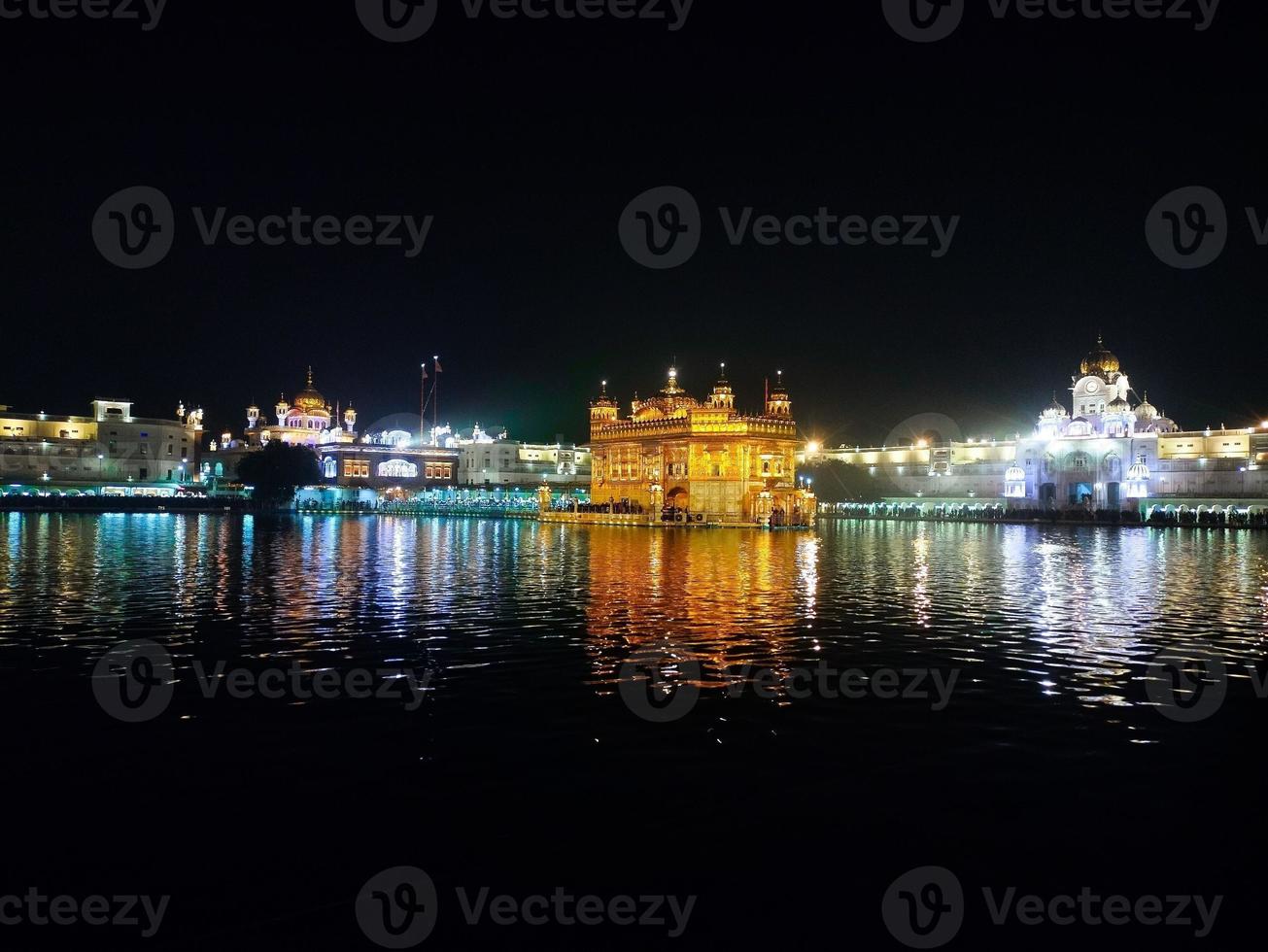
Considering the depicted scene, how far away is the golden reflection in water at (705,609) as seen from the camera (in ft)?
59.1

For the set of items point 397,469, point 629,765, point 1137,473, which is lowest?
point 629,765

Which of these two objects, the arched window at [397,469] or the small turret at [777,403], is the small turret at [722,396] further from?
the arched window at [397,469]

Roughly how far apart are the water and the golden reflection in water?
0.57ft

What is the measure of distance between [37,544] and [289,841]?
139 ft

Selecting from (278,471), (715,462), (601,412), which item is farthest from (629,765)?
(278,471)

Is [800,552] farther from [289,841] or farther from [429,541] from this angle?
[289,841]

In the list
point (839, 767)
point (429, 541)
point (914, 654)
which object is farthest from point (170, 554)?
point (839, 767)

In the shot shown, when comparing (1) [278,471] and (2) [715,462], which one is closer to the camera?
(2) [715,462]

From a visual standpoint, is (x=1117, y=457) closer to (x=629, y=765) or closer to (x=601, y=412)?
(x=601, y=412)

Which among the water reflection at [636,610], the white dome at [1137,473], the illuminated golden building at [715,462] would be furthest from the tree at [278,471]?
the white dome at [1137,473]

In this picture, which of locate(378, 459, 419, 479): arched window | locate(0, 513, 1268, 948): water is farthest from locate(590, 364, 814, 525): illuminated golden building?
locate(0, 513, 1268, 948): water

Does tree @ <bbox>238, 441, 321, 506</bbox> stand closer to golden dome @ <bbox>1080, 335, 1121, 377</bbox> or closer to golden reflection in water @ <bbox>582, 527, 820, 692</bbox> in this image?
golden reflection in water @ <bbox>582, 527, 820, 692</bbox>

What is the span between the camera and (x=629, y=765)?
37.3 ft

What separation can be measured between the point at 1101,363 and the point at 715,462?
61.4 m
